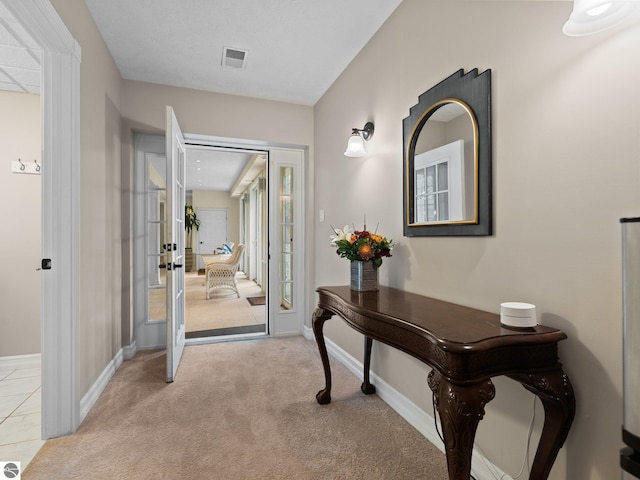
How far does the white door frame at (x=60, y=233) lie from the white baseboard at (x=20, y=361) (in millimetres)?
1262

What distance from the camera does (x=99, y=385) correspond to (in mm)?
2309

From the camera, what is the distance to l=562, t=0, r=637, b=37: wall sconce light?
0.94m

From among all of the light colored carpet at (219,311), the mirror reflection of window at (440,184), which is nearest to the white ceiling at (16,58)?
the mirror reflection of window at (440,184)

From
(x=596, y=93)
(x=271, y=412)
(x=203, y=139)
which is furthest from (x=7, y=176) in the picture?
(x=596, y=93)

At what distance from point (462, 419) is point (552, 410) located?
0.38m

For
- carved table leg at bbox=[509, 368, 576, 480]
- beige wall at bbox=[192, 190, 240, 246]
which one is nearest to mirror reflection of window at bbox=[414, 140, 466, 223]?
carved table leg at bbox=[509, 368, 576, 480]

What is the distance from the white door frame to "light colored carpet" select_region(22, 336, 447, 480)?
8.9 inches

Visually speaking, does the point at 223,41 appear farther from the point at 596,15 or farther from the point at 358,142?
the point at 596,15

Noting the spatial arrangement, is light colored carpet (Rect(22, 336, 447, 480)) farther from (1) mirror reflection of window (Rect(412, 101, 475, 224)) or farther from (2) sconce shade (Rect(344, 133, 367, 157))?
(2) sconce shade (Rect(344, 133, 367, 157))

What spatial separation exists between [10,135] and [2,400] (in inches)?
83.2

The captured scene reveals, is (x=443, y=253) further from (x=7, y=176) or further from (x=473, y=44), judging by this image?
(x=7, y=176)

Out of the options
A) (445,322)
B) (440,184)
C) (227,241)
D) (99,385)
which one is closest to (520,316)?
(445,322)

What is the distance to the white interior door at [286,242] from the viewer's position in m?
3.66

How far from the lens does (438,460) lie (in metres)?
1.61
